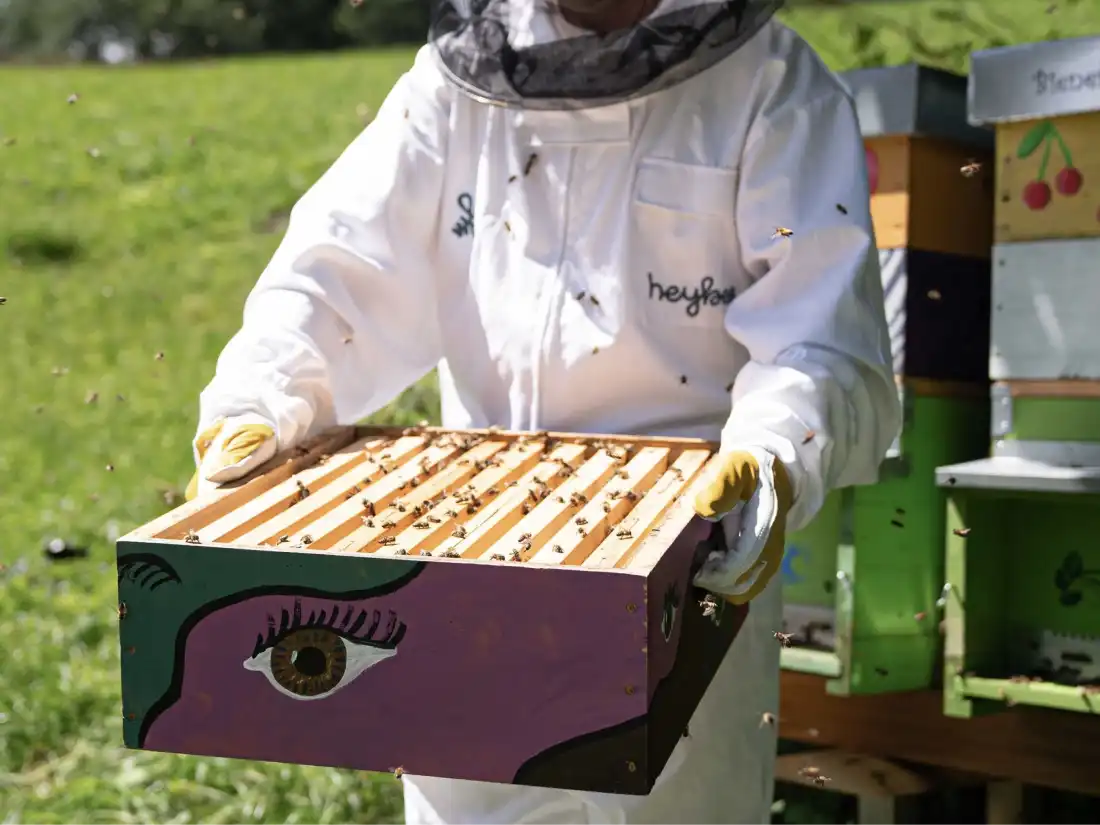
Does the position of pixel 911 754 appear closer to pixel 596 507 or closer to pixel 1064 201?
pixel 1064 201

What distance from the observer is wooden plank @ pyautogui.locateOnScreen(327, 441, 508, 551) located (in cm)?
158

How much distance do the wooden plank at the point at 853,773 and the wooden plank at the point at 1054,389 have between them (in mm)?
873

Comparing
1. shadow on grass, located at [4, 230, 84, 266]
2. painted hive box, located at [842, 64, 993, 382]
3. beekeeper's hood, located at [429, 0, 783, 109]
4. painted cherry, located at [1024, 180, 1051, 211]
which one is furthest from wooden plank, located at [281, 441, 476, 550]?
shadow on grass, located at [4, 230, 84, 266]

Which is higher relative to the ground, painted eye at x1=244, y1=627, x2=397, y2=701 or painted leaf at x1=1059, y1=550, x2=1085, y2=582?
painted eye at x1=244, y1=627, x2=397, y2=701

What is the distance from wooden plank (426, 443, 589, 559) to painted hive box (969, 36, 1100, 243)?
1.09 metres

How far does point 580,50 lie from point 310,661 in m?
1.02

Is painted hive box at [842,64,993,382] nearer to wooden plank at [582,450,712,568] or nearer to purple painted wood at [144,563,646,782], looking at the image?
wooden plank at [582,450,712,568]

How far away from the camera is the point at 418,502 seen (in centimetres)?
173

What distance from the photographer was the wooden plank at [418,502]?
62.2 inches

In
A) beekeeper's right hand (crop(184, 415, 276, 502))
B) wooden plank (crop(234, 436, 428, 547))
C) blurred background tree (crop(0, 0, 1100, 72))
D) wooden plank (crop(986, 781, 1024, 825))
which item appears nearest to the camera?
wooden plank (crop(234, 436, 428, 547))

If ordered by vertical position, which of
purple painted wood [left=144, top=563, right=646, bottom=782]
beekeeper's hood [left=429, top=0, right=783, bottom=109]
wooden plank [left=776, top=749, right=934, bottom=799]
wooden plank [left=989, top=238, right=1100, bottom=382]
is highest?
beekeeper's hood [left=429, top=0, right=783, bottom=109]

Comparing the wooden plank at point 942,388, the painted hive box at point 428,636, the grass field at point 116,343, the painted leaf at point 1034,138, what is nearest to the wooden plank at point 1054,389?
the wooden plank at point 942,388

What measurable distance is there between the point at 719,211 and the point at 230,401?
81 centimetres

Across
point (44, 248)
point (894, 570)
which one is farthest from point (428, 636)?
point (44, 248)
